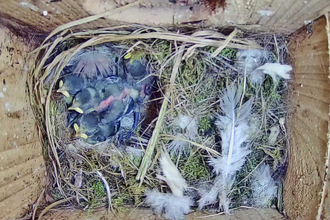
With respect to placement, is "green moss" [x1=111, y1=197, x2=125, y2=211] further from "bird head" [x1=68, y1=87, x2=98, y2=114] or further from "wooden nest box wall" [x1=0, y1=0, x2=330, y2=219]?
"bird head" [x1=68, y1=87, x2=98, y2=114]

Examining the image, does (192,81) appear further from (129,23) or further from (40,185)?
(40,185)

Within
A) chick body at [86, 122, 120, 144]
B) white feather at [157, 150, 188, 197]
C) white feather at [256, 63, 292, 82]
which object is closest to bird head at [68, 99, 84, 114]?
chick body at [86, 122, 120, 144]

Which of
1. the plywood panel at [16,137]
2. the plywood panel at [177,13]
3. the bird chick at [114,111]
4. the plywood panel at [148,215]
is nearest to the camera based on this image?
the plywood panel at [177,13]

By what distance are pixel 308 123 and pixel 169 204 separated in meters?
0.53

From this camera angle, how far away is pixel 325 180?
105cm

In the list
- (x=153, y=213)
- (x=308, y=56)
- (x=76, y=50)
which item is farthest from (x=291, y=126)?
(x=76, y=50)

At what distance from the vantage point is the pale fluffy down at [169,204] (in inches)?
50.5

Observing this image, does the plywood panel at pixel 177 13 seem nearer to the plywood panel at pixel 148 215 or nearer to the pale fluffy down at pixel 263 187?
the pale fluffy down at pixel 263 187

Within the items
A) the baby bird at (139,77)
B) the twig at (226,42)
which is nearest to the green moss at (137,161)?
the baby bird at (139,77)

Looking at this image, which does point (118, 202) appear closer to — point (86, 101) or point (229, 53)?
point (86, 101)

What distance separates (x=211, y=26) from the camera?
1218 millimetres

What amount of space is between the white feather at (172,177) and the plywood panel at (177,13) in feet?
1.61

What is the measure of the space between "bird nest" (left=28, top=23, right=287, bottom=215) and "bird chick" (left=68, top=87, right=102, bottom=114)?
9 centimetres

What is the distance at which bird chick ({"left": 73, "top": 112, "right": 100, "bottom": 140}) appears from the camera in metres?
1.34
